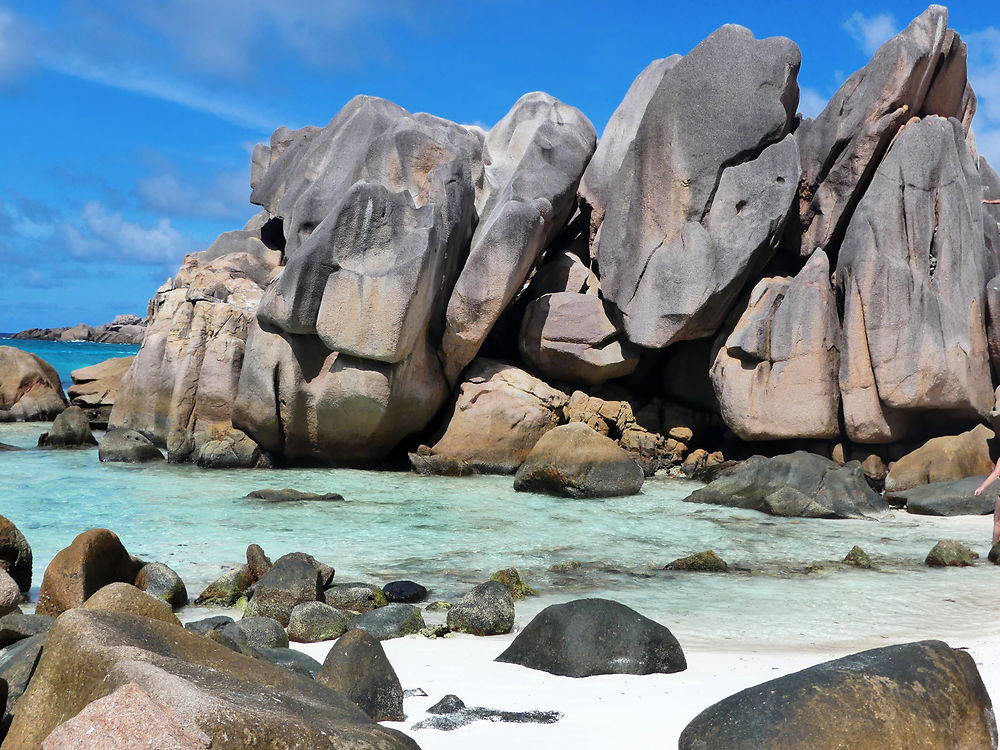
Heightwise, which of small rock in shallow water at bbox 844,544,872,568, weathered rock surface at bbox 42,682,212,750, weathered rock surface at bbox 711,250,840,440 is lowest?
small rock in shallow water at bbox 844,544,872,568

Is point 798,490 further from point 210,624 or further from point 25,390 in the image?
point 25,390

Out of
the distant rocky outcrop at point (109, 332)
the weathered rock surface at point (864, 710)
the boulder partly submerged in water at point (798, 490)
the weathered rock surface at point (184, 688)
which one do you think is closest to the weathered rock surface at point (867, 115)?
the boulder partly submerged in water at point (798, 490)

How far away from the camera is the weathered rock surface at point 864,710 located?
3.65 meters

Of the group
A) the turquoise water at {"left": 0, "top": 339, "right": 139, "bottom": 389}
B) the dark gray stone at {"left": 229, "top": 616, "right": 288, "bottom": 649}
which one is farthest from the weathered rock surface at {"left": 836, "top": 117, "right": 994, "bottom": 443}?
the turquoise water at {"left": 0, "top": 339, "right": 139, "bottom": 389}

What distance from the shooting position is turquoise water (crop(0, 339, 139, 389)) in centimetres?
6750

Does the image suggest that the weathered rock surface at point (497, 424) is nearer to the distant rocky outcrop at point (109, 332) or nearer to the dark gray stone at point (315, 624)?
the dark gray stone at point (315, 624)

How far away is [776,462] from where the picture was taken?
44.3 feet

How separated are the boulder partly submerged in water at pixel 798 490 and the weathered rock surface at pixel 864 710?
8.70m

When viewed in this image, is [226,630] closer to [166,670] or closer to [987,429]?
[166,670]

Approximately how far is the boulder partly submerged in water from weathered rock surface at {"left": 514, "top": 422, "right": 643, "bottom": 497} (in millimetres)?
1021

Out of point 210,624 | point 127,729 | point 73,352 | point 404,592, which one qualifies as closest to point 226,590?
point 404,592

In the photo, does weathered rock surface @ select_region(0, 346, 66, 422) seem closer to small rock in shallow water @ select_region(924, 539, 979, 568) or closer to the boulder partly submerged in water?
the boulder partly submerged in water

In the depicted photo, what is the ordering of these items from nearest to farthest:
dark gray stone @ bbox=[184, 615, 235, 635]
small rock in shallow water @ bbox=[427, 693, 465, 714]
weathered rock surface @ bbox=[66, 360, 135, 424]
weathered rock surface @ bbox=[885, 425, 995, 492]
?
small rock in shallow water @ bbox=[427, 693, 465, 714], dark gray stone @ bbox=[184, 615, 235, 635], weathered rock surface @ bbox=[885, 425, 995, 492], weathered rock surface @ bbox=[66, 360, 135, 424]

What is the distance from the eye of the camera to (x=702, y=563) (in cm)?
908
